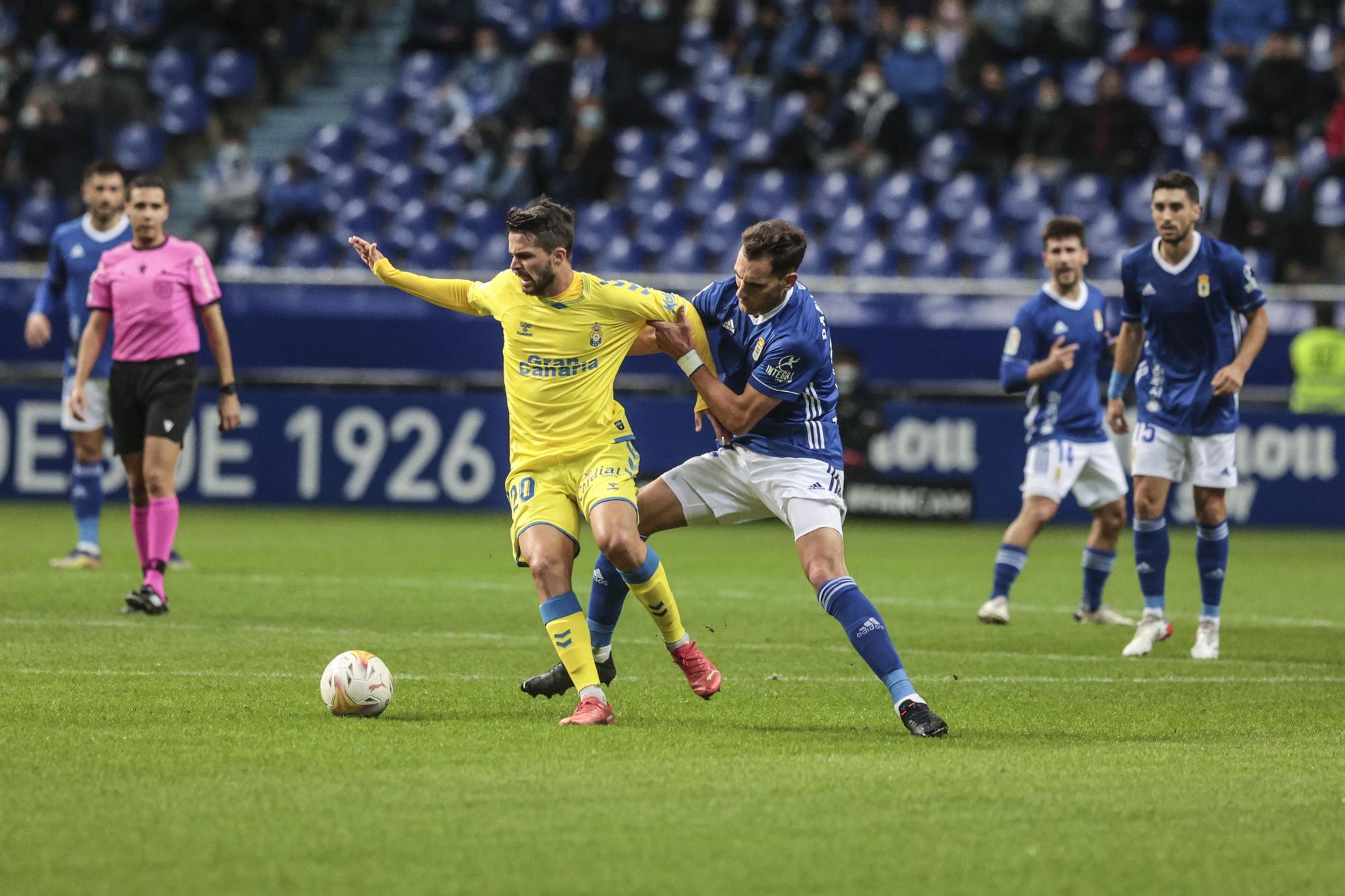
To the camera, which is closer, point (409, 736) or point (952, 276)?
point (409, 736)

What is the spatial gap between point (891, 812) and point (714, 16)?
19.2m

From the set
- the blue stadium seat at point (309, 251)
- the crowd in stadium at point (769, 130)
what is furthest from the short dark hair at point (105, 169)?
the blue stadium seat at point (309, 251)

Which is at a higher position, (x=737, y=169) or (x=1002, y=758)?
(x=737, y=169)

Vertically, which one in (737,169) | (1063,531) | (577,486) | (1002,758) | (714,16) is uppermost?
(714,16)

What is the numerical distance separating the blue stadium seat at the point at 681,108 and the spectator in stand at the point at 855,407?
5.37 m

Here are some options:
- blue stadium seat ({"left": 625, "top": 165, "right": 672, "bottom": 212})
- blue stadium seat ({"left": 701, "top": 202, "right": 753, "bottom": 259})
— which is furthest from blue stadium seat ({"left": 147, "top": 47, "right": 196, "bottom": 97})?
blue stadium seat ({"left": 701, "top": 202, "right": 753, "bottom": 259})

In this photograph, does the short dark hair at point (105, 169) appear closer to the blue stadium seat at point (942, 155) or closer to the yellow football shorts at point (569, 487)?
the yellow football shorts at point (569, 487)

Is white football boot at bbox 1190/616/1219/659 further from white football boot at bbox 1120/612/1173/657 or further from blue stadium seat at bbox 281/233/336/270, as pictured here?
blue stadium seat at bbox 281/233/336/270

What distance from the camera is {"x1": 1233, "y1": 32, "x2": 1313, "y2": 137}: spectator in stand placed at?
67.1ft

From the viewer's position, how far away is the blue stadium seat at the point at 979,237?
20.1 meters

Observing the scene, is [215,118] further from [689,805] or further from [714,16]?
[689,805]

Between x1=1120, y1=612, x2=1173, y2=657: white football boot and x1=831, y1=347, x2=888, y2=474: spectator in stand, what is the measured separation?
26.8 ft

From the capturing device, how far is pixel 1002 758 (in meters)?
6.14

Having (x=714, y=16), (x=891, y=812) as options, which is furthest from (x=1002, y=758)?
(x=714, y=16)
